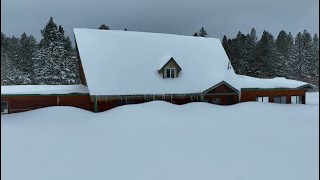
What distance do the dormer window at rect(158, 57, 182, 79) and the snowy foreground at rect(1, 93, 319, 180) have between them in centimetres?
1120

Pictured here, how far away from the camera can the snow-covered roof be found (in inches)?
902

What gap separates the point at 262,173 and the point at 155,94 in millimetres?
16054

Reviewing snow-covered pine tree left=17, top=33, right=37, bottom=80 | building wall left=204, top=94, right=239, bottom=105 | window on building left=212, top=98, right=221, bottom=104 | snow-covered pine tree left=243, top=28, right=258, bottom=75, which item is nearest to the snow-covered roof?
building wall left=204, top=94, right=239, bottom=105

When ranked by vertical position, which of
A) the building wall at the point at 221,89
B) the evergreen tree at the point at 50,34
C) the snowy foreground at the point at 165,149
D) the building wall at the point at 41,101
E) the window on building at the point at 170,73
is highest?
the evergreen tree at the point at 50,34

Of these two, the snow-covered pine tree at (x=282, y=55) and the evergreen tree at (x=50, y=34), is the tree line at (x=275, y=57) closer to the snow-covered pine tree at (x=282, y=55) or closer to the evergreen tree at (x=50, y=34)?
the snow-covered pine tree at (x=282, y=55)

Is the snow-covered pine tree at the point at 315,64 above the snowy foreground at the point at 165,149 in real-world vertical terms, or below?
above

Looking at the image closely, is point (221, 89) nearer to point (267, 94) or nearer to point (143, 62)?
point (267, 94)

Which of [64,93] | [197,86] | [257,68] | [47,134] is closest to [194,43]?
[197,86]

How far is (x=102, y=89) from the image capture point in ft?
70.7

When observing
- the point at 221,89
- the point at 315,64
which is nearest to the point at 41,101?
the point at 221,89

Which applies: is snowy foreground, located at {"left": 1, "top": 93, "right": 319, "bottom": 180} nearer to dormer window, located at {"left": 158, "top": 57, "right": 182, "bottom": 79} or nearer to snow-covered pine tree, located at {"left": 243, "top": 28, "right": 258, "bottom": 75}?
dormer window, located at {"left": 158, "top": 57, "right": 182, "bottom": 79}

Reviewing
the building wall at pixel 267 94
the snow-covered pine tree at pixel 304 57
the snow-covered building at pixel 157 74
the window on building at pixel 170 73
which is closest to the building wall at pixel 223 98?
the snow-covered building at pixel 157 74

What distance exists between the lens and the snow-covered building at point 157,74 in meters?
22.5

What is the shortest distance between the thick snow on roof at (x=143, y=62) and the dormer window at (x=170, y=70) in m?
0.49
